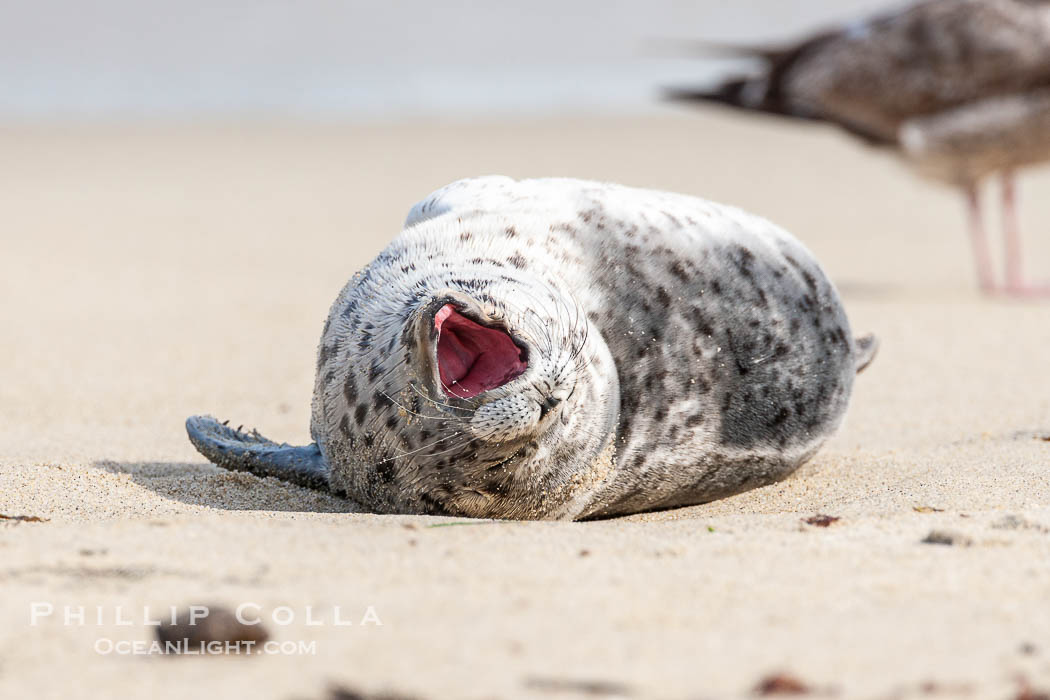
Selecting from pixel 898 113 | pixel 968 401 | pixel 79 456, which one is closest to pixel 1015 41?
pixel 898 113

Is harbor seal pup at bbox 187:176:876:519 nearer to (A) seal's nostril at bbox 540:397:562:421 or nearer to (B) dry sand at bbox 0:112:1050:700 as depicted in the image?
(A) seal's nostril at bbox 540:397:562:421

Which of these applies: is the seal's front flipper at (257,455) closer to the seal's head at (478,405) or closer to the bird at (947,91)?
the seal's head at (478,405)

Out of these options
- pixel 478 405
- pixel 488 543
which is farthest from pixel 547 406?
pixel 488 543

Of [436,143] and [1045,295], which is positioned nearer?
[1045,295]

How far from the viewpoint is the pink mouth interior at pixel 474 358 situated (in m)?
3.24

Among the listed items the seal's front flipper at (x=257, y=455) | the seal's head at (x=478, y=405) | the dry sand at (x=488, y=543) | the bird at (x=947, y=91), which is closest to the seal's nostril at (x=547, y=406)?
the seal's head at (x=478, y=405)

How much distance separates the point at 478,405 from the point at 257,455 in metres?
1.34

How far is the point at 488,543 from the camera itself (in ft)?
10.5

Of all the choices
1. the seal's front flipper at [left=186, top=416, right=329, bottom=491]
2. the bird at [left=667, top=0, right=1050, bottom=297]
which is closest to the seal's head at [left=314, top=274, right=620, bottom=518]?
the seal's front flipper at [left=186, top=416, right=329, bottom=491]

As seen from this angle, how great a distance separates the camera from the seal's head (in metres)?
3.12

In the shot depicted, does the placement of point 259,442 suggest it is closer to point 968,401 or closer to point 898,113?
point 968,401

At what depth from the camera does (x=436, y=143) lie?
17703 millimetres

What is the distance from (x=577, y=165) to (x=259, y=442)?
443 inches

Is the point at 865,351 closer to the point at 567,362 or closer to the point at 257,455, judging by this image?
the point at 567,362
